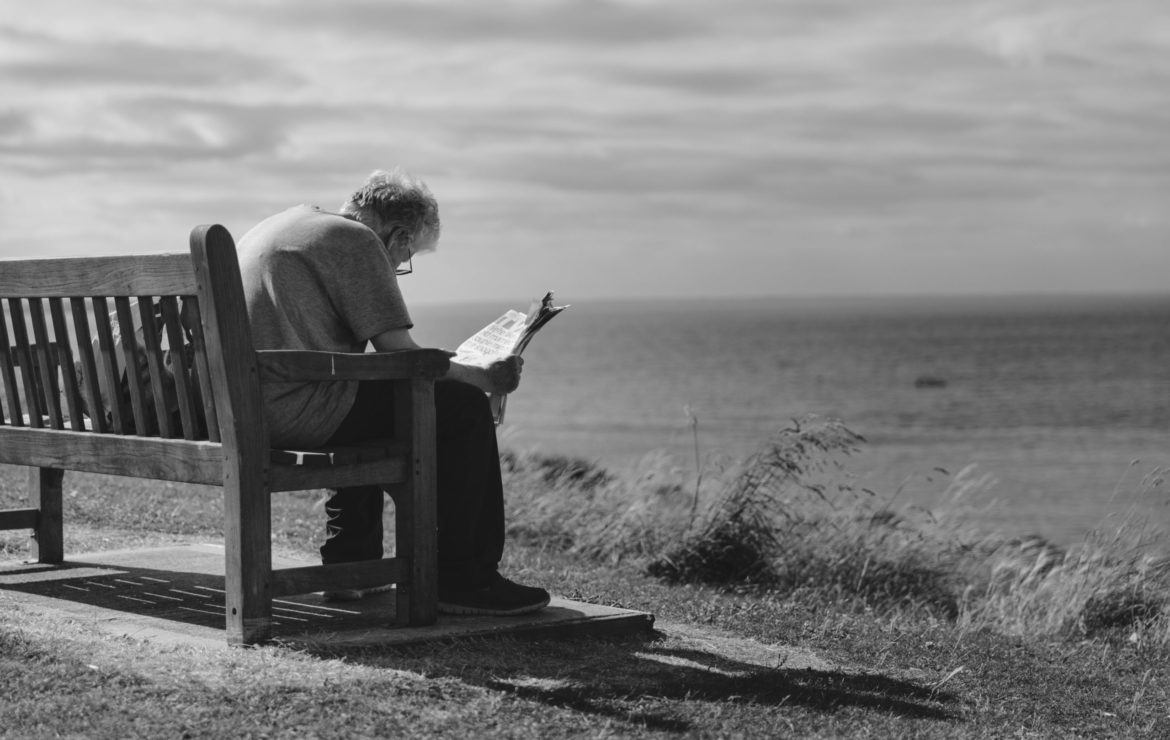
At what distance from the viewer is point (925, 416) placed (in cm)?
4591

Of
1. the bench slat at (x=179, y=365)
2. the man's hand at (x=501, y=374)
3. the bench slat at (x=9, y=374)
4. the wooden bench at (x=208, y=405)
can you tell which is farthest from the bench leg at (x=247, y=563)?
the bench slat at (x=9, y=374)

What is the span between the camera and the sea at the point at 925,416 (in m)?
19.6

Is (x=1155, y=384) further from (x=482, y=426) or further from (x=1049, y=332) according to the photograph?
(x=1049, y=332)

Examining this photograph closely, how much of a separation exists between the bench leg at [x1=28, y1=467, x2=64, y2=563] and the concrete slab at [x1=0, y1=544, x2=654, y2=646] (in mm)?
70

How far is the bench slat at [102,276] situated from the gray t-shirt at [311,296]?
306 mm

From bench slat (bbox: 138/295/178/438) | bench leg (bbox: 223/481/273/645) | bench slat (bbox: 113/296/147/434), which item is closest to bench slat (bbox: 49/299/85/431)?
bench slat (bbox: 113/296/147/434)

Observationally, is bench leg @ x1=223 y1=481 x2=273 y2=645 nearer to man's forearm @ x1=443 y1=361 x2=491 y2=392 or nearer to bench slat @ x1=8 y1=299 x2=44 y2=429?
man's forearm @ x1=443 y1=361 x2=491 y2=392

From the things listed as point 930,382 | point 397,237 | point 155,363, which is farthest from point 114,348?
point 930,382

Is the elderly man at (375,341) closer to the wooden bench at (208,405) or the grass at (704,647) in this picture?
the wooden bench at (208,405)

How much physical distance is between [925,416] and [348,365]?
42.8 m

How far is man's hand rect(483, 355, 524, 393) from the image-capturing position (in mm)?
5336

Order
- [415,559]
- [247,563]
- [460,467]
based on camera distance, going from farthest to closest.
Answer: [460,467] → [415,559] → [247,563]

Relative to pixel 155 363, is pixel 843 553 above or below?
below

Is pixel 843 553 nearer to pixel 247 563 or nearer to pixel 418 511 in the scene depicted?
pixel 418 511
